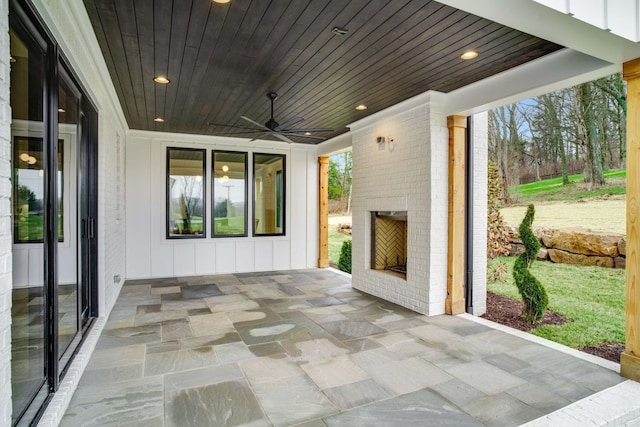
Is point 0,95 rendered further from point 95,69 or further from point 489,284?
point 489,284

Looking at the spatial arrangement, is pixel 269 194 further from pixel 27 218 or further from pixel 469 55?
pixel 27 218

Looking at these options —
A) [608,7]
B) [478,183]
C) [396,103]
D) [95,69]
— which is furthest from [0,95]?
[478,183]

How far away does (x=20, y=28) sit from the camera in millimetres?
1773

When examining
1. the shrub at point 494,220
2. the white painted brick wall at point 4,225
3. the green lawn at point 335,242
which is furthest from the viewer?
the green lawn at point 335,242

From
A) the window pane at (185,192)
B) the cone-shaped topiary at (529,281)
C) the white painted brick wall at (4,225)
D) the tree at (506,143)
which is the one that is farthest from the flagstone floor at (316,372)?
the tree at (506,143)

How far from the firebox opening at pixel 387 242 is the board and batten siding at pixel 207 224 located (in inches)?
96.3

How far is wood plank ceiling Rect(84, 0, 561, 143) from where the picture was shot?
99.7 inches

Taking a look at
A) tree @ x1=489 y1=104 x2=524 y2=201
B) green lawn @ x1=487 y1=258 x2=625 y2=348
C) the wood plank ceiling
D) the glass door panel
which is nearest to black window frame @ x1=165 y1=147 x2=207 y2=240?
the wood plank ceiling

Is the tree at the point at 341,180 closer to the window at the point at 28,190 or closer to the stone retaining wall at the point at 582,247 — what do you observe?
the stone retaining wall at the point at 582,247

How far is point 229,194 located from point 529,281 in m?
5.34

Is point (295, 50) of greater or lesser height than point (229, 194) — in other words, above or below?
above

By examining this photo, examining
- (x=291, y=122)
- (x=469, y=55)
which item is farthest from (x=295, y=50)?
(x=469, y=55)

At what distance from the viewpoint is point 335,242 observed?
437 inches

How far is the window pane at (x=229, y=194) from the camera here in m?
7.04
